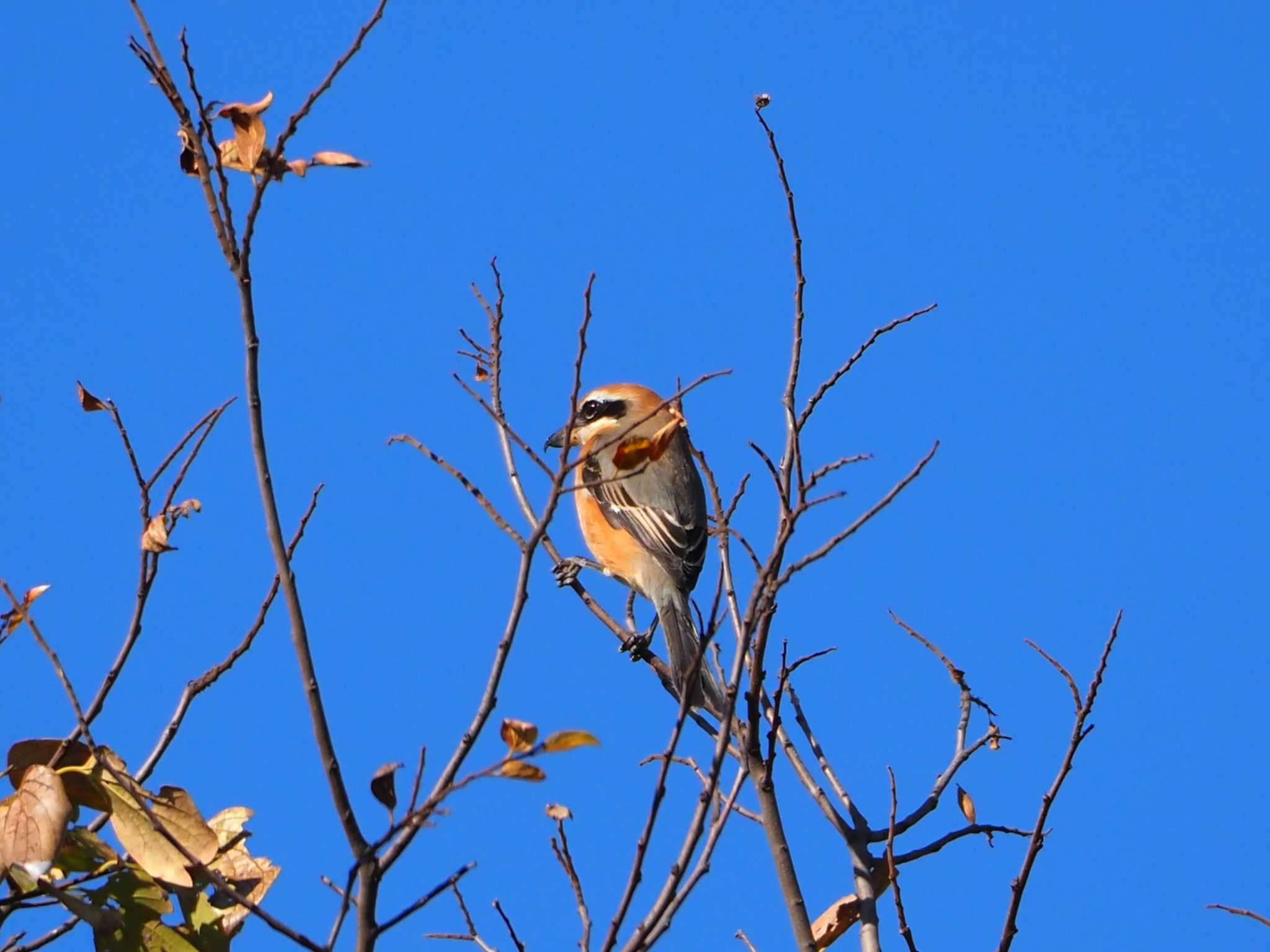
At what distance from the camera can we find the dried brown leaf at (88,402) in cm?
315

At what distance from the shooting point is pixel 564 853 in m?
3.38

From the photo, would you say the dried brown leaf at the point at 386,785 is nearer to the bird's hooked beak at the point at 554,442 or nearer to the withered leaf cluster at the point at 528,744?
the withered leaf cluster at the point at 528,744

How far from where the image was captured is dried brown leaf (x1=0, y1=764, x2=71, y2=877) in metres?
2.39

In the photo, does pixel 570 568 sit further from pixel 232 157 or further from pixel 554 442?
pixel 232 157

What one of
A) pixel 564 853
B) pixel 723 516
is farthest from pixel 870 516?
pixel 564 853

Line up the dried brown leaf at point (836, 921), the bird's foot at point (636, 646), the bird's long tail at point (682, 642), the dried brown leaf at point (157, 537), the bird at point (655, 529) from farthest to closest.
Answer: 1. the bird at point (655, 529)
2. the bird's foot at point (636, 646)
3. the bird's long tail at point (682, 642)
4. the dried brown leaf at point (836, 921)
5. the dried brown leaf at point (157, 537)

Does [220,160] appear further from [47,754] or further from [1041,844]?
[1041,844]

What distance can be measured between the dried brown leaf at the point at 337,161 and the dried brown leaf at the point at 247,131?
0.09 metres

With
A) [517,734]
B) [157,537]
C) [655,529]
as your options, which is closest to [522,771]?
[517,734]

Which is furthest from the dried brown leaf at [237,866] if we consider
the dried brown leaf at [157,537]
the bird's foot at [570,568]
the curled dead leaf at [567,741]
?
the bird's foot at [570,568]

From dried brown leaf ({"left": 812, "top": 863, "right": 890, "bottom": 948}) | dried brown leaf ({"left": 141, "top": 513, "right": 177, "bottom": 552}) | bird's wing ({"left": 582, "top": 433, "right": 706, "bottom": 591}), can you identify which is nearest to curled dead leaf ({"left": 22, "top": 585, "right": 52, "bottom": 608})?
dried brown leaf ({"left": 141, "top": 513, "right": 177, "bottom": 552})

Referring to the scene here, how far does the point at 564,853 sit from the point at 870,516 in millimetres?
1154

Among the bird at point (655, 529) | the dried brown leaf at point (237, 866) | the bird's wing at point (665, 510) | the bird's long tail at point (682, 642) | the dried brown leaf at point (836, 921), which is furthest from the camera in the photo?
the bird's wing at point (665, 510)

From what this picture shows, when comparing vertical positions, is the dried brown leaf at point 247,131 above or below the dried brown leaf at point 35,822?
above
